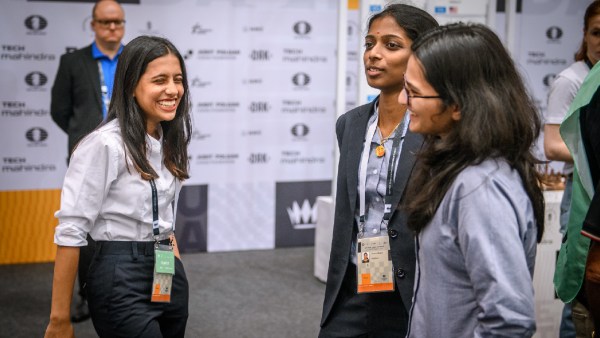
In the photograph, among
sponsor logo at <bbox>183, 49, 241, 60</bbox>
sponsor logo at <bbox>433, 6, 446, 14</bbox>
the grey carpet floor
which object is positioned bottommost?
the grey carpet floor

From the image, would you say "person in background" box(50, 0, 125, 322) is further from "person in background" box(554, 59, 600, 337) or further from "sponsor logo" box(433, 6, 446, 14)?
"person in background" box(554, 59, 600, 337)

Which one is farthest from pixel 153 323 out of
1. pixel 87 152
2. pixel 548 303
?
pixel 548 303

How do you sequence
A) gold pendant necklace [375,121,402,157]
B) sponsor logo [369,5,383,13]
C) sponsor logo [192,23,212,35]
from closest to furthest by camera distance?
gold pendant necklace [375,121,402,157], sponsor logo [369,5,383,13], sponsor logo [192,23,212,35]

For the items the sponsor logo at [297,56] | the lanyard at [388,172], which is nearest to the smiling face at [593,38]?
the lanyard at [388,172]

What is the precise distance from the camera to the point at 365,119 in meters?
2.34

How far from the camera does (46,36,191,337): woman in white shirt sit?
2.17 m

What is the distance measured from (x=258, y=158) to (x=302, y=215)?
61 centimetres

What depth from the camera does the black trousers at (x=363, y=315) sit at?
86.8 inches

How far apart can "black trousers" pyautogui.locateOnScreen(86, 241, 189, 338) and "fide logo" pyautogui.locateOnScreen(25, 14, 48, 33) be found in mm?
3688

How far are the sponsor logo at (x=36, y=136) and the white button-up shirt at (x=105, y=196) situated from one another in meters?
3.56

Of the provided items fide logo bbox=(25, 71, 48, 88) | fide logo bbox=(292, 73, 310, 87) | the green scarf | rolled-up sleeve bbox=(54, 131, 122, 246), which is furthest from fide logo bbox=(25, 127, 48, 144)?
the green scarf

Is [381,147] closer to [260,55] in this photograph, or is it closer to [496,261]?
[496,261]

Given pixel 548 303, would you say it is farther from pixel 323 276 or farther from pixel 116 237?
pixel 116 237

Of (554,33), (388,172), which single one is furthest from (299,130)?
(388,172)
